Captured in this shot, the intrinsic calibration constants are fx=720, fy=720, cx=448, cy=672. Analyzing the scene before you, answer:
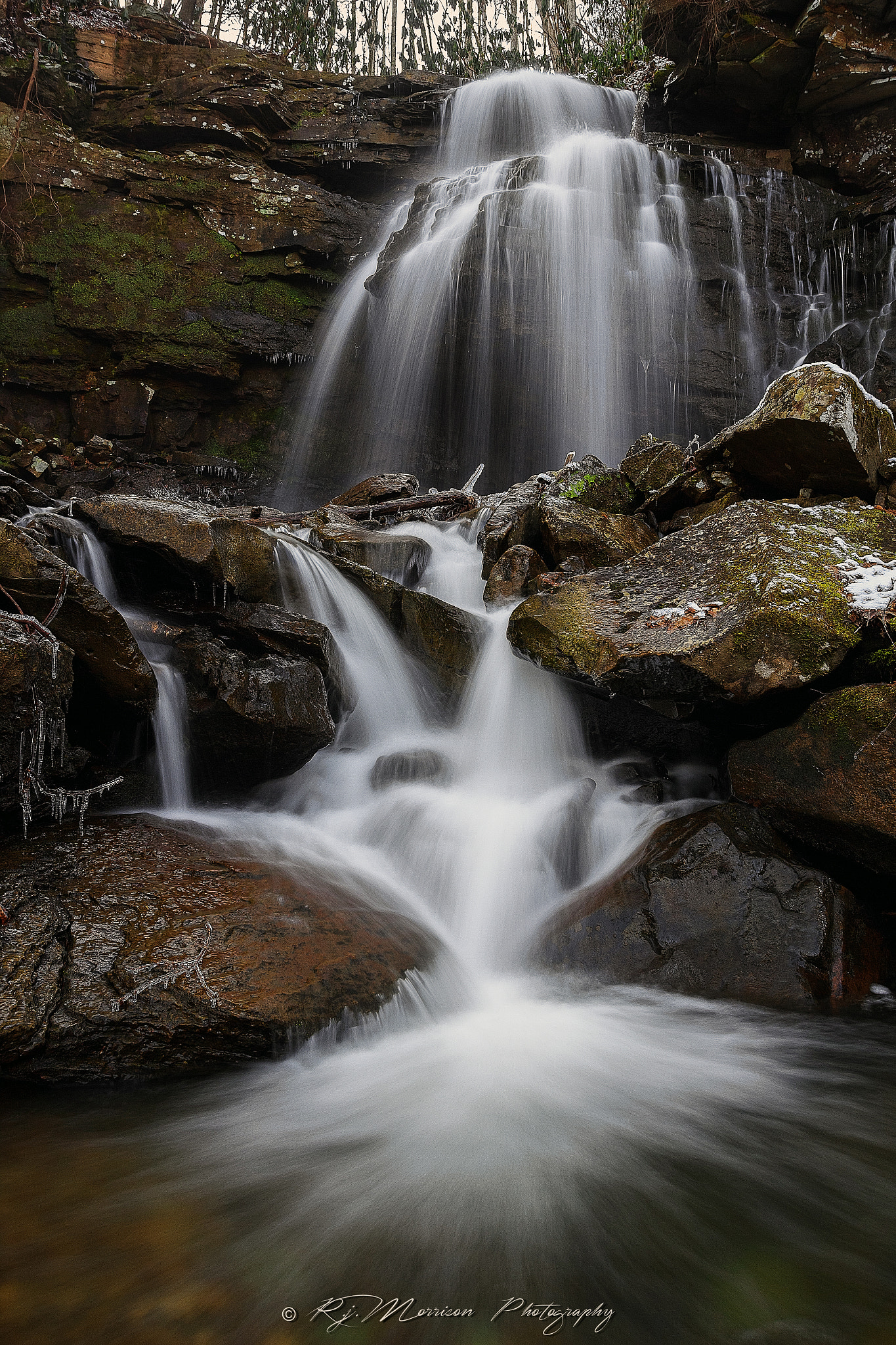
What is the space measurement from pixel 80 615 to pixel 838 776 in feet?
13.2

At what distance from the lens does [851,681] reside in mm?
3984

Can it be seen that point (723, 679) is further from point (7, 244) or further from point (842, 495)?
point (7, 244)

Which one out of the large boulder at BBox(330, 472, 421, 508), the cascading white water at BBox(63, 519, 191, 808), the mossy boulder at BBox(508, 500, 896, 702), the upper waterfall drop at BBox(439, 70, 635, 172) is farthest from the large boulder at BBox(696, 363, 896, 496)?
the upper waterfall drop at BBox(439, 70, 635, 172)

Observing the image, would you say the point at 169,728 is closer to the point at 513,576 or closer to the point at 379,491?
the point at 513,576

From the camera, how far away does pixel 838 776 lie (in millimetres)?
3588

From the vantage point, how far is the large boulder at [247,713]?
14.6ft

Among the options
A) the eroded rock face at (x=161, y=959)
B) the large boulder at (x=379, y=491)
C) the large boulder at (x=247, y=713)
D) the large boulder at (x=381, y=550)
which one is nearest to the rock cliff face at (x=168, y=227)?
the large boulder at (x=379, y=491)

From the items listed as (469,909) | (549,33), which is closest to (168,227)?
(469,909)

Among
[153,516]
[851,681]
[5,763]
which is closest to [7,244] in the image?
[153,516]

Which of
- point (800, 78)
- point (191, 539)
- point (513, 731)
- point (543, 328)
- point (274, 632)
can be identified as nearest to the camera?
point (274, 632)

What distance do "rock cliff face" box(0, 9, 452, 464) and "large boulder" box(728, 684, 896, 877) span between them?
11644 mm

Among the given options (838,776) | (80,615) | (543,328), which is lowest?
(838,776)

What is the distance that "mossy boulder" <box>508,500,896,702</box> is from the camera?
3881 millimetres

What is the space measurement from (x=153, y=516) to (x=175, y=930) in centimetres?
334
